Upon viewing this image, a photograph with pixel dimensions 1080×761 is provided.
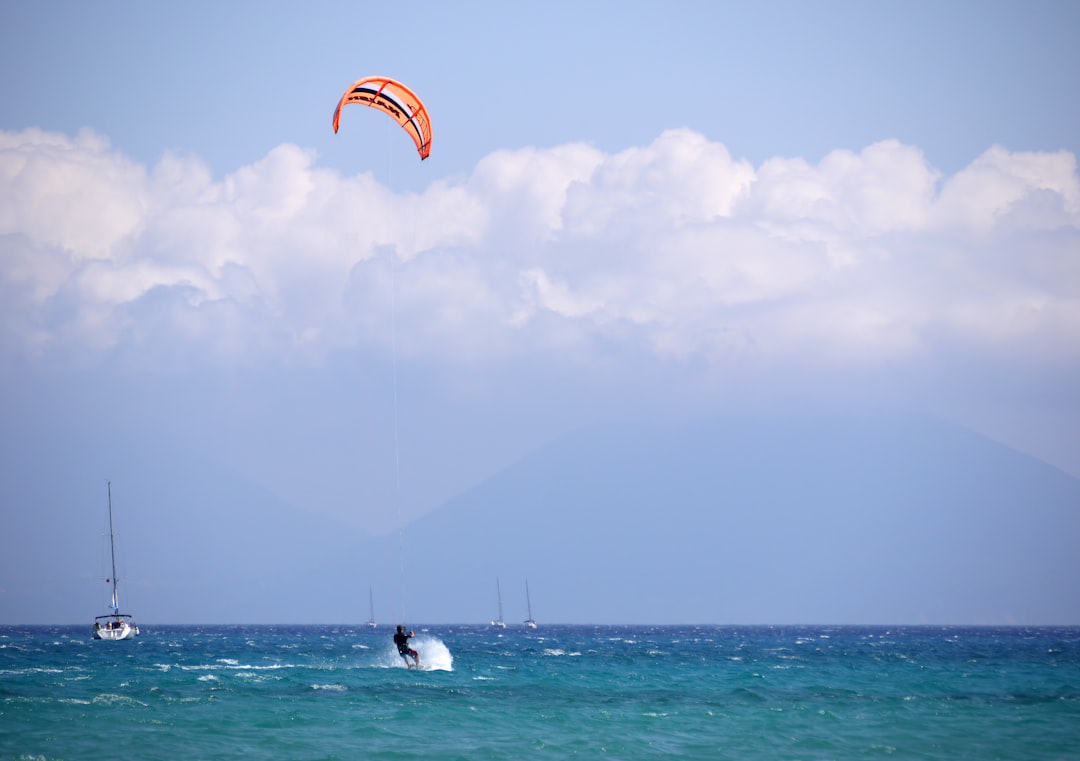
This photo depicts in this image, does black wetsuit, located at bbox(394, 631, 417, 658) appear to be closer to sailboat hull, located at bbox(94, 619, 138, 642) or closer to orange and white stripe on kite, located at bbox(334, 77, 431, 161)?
orange and white stripe on kite, located at bbox(334, 77, 431, 161)

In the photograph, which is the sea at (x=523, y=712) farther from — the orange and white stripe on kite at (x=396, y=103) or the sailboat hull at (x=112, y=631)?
the sailboat hull at (x=112, y=631)

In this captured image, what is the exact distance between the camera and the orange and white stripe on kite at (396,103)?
36.2m

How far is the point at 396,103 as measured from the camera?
124 ft

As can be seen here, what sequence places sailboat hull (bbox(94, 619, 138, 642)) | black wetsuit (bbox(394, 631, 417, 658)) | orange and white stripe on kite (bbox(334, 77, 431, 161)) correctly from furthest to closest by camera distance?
sailboat hull (bbox(94, 619, 138, 642))
black wetsuit (bbox(394, 631, 417, 658))
orange and white stripe on kite (bbox(334, 77, 431, 161))

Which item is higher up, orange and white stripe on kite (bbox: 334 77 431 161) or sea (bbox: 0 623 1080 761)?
orange and white stripe on kite (bbox: 334 77 431 161)

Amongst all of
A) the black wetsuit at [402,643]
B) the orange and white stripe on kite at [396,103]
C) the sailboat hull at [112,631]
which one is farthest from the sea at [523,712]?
the sailboat hull at [112,631]

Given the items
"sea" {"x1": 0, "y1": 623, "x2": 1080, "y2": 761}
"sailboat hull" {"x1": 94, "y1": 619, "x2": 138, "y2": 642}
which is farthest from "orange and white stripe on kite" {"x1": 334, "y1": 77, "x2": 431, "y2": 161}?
"sailboat hull" {"x1": 94, "y1": 619, "x2": 138, "y2": 642}

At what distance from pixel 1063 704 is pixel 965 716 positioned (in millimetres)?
6227

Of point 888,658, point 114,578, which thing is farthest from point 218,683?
point 114,578

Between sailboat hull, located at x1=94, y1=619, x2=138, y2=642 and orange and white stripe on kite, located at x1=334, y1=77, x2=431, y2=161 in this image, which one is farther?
sailboat hull, located at x1=94, y1=619, x2=138, y2=642

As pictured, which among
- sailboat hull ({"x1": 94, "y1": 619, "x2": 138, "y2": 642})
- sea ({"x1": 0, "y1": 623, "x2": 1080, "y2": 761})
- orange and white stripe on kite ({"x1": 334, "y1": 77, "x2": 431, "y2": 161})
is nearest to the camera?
sea ({"x1": 0, "y1": 623, "x2": 1080, "y2": 761})

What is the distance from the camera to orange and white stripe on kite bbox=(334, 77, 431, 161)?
36.2 metres

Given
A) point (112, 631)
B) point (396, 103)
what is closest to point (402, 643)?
point (396, 103)

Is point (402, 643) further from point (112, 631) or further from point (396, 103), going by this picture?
point (112, 631)
